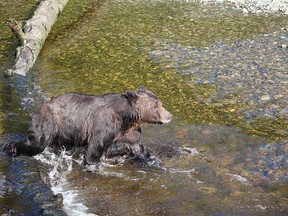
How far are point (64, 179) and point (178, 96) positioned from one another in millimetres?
4196

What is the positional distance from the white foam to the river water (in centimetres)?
2

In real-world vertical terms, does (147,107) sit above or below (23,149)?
above

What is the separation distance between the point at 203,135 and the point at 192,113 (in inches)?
41.2

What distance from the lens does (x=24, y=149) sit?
798 centimetres

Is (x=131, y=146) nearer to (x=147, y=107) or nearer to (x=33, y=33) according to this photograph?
(x=147, y=107)

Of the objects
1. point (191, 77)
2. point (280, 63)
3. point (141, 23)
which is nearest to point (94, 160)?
point (191, 77)

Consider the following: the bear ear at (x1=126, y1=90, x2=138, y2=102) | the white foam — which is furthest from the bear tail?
the bear ear at (x1=126, y1=90, x2=138, y2=102)

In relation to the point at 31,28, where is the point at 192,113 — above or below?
below

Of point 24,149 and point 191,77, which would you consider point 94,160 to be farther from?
point 191,77

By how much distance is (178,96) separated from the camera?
11.0m

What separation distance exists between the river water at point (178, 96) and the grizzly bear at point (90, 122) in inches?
12.3

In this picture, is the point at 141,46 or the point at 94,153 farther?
the point at 141,46

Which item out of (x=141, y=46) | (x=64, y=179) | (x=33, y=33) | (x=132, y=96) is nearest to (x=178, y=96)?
(x=132, y=96)

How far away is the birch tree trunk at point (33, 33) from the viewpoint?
12.4 m
